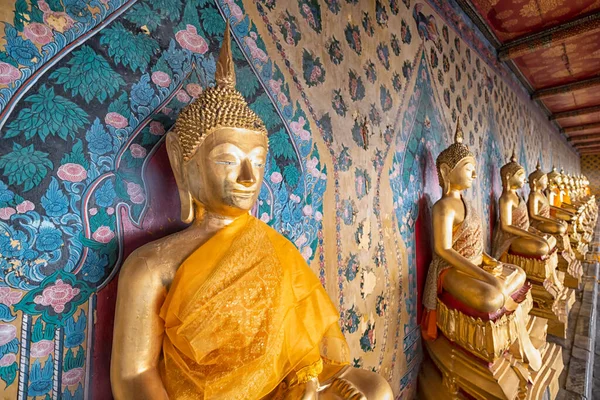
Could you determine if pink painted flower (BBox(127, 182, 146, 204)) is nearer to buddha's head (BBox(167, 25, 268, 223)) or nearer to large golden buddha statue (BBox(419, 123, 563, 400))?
buddha's head (BBox(167, 25, 268, 223))

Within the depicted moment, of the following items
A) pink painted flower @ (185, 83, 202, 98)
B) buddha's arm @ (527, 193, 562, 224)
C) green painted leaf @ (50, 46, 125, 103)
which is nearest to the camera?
green painted leaf @ (50, 46, 125, 103)

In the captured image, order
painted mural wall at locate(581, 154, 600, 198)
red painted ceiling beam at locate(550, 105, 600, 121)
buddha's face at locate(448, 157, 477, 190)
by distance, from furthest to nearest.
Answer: painted mural wall at locate(581, 154, 600, 198)
red painted ceiling beam at locate(550, 105, 600, 121)
buddha's face at locate(448, 157, 477, 190)

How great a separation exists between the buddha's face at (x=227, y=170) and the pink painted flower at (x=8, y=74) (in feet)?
1.30

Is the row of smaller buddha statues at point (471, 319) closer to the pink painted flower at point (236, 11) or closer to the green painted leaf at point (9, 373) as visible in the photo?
the pink painted flower at point (236, 11)

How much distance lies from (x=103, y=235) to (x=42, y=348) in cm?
27

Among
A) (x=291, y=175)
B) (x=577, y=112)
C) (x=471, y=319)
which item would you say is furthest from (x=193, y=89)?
(x=577, y=112)

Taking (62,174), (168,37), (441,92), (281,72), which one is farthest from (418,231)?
(62,174)

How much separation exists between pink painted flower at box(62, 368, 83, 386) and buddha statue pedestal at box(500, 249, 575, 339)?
11.3ft

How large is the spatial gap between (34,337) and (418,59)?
2397mm

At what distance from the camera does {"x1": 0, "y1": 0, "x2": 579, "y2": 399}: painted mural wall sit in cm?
67

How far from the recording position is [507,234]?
→ 3.00m

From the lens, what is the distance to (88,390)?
2.39 ft

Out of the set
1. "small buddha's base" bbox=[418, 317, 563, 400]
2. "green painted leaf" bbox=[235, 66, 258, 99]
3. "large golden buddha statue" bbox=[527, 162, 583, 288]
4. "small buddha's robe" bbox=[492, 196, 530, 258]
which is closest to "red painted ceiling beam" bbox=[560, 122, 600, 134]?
"large golden buddha statue" bbox=[527, 162, 583, 288]

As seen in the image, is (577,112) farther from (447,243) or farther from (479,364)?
(479,364)
